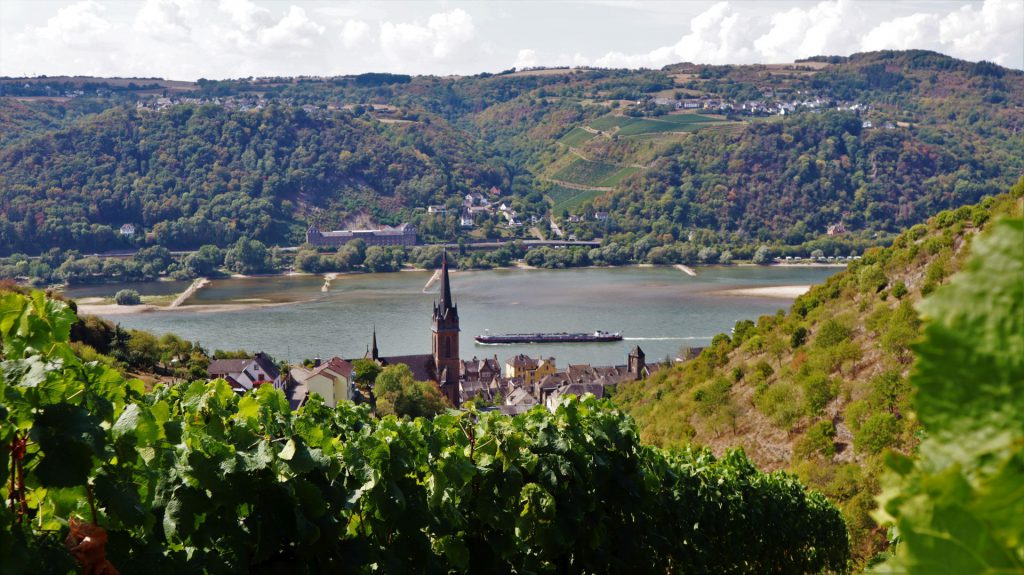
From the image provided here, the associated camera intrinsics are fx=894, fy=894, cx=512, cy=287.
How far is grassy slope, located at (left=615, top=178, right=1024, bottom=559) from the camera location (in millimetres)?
12820

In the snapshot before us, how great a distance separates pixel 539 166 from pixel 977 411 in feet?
427

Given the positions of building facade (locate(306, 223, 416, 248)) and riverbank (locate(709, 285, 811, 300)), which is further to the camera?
building facade (locate(306, 223, 416, 248))

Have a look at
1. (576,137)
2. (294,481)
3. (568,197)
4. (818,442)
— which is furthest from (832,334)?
(576,137)

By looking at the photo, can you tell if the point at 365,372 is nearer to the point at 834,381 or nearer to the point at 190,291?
the point at 834,381

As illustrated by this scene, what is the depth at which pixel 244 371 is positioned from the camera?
98.1 feet

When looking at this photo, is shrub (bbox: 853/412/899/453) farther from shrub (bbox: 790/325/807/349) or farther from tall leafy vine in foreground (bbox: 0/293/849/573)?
tall leafy vine in foreground (bbox: 0/293/849/573)

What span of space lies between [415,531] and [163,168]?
10179cm

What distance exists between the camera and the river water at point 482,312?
44.2 meters

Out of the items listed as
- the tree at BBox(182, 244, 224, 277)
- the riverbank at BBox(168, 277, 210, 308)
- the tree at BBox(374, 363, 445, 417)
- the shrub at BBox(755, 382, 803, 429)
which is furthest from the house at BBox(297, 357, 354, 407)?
the tree at BBox(182, 244, 224, 277)

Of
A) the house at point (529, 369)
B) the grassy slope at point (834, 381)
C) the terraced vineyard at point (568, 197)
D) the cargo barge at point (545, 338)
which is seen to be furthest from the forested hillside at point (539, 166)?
the grassy slope at point (834, 381)

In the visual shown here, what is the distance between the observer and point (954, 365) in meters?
0.84

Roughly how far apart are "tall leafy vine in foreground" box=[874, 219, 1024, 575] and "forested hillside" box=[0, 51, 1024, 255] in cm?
8065

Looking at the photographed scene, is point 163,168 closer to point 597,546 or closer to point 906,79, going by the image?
point 597,546

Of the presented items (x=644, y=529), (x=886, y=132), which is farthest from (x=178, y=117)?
(x=644, y=529)
